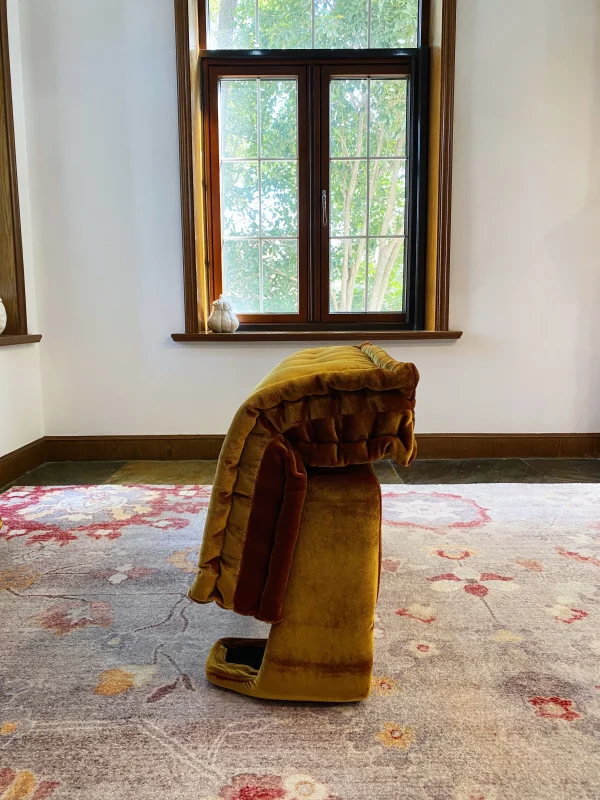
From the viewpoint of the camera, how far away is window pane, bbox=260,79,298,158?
3.28 m

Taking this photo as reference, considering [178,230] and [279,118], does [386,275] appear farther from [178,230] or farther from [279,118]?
[178,230]

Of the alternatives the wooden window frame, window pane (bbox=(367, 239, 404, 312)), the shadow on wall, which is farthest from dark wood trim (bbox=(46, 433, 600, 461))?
window pane (bbox=(367, 239, 404, 312))

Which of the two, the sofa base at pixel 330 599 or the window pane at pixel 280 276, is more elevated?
the window pane at pixel 280 276

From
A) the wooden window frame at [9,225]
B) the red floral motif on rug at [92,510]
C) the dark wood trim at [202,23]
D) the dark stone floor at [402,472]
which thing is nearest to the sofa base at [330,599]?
the red floral motif on rug at [92,510]

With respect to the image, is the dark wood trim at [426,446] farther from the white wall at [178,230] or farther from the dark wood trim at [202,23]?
the dark wood trim at [202,23]

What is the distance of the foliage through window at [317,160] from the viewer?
323 cm

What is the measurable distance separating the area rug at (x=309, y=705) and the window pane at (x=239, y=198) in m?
1.94

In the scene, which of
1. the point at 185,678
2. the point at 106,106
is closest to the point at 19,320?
the point at 106,106

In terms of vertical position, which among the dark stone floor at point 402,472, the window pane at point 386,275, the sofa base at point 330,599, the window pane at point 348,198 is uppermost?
the window pane at point 348,198

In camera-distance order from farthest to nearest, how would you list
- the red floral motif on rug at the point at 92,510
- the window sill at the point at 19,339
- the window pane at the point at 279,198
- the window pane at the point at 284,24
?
the window pane at the point at 279,198 < the window pane at the point at 284,24 < the window sill at the point at 19,339 < the red floral motif on rug at the point at 92,510

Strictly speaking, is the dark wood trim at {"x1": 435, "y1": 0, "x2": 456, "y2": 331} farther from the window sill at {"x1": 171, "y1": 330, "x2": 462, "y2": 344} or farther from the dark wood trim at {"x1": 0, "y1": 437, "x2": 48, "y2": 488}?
the dark wood trim at {"x1": 0, "y1": 437, "x2": 48, "y2": 488}

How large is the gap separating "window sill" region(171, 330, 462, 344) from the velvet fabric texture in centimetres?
212

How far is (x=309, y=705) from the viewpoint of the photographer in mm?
1193

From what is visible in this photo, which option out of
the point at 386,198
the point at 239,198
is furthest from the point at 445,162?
the point at 239,198
